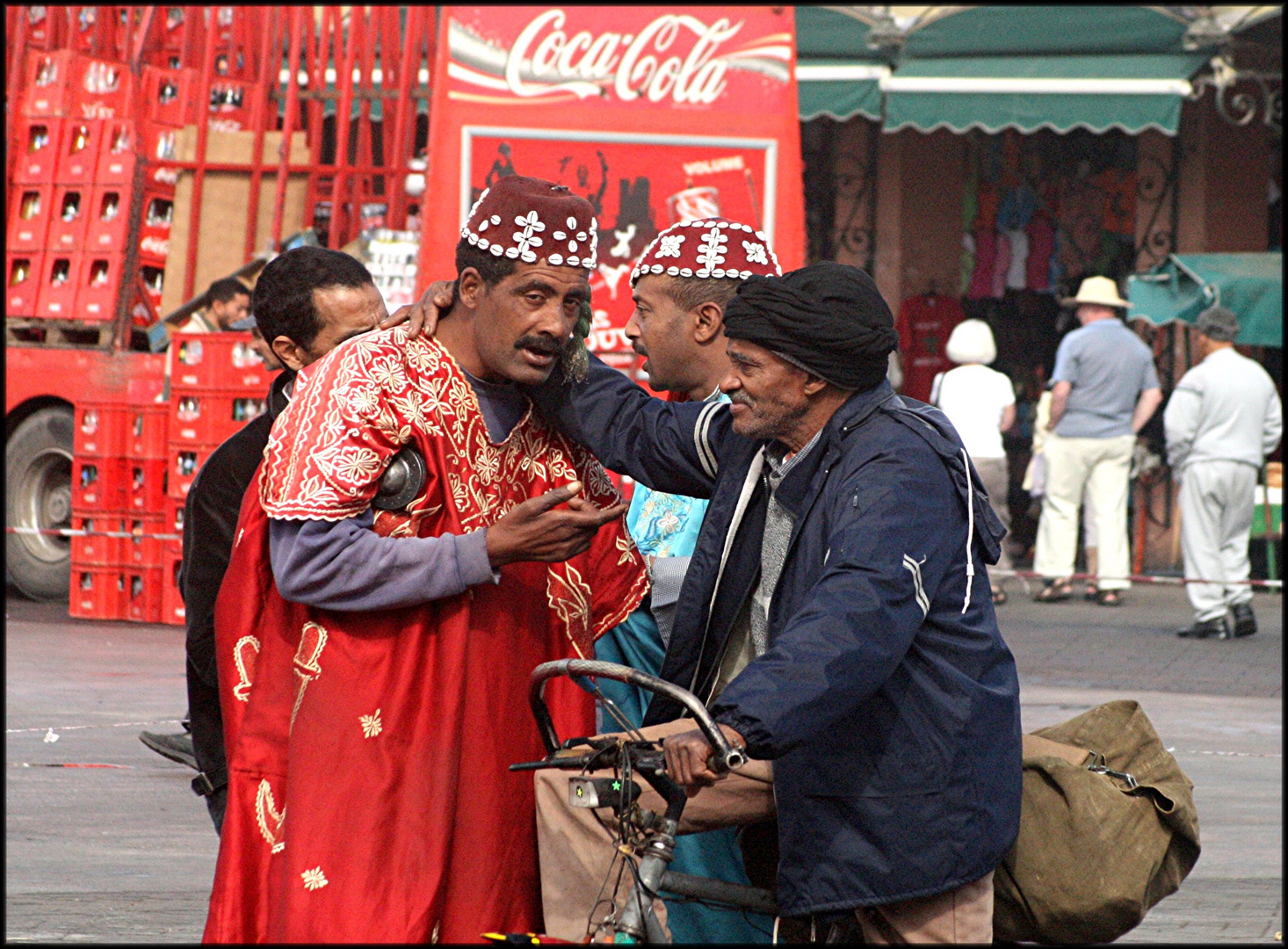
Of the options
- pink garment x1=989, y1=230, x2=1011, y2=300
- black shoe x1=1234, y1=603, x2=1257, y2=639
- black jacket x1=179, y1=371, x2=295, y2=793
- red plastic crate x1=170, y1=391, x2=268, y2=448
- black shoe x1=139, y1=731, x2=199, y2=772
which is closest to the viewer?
black jacket x1=179, y1=371, x2=295, y2=793

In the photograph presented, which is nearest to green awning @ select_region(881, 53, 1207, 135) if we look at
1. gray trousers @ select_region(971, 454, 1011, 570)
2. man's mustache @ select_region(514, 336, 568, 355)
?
gray trousers @ select_region(971, 454, 1011, 570)

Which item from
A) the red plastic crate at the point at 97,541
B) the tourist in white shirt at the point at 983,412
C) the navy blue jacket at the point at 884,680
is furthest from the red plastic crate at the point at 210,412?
the navy blue jacket at the point at 884,680

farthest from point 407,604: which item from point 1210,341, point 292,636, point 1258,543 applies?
point 1258,543

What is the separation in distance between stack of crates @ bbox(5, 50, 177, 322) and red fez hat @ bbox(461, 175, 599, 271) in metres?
9.19

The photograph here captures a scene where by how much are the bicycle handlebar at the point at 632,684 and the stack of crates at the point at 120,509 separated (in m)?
8.29

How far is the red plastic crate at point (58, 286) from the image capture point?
39.4ft

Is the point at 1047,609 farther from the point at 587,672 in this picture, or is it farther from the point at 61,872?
the point at 587,672

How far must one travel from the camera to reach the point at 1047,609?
1278 cm

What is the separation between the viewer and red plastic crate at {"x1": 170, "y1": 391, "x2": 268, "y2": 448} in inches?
419

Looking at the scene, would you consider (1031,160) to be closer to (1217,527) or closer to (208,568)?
(1217,527)

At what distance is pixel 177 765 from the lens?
7.39 meters

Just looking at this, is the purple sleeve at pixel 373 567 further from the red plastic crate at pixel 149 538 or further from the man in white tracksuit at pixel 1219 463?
the man in white tracksuit at pixel 1219 463

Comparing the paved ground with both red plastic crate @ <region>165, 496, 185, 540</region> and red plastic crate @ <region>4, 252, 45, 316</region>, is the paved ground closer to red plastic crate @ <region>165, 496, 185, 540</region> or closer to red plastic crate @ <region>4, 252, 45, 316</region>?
red plastic crate @ <region>165, 496, 185, 540</region>

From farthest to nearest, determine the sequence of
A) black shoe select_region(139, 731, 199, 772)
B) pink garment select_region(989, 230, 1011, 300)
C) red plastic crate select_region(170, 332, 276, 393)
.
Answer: pink garment select_region(989, 230, 1011, 300) → red plastic crate select_region(170, 332, 276, 393) → black shoe select_region(139, 731, 199, 772)
